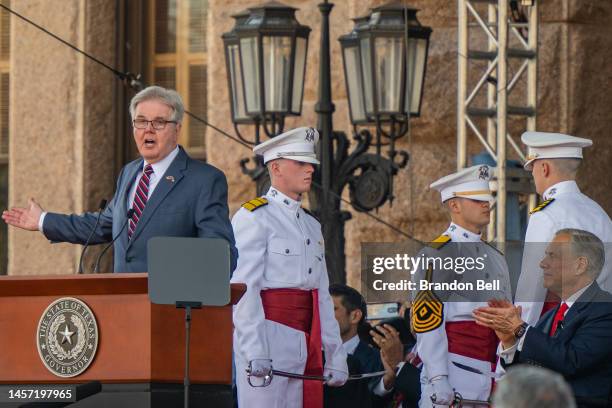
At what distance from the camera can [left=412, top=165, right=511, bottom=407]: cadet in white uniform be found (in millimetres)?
7312

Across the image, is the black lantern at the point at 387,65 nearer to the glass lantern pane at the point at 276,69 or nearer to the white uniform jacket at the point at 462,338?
the glass lantern pane at the point at 276,69

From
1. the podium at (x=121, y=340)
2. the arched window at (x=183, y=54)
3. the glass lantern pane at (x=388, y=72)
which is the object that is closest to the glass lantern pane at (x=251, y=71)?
the glass lantern pane at (x=388, y=72)

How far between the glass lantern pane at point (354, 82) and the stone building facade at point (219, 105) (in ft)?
2.37

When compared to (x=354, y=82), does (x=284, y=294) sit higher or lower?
lower

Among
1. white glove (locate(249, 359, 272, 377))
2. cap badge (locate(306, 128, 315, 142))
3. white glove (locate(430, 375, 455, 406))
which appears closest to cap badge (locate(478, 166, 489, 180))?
cap badge (locate(306, 128, 315, 142))

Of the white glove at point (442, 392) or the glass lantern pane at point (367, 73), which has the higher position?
the glass lantern pane at point (367, 73)

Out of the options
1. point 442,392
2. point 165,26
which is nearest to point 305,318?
point 442,392

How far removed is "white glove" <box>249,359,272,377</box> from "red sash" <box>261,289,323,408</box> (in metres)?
0.26

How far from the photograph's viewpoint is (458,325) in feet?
24.5

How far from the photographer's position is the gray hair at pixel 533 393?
3.60 m

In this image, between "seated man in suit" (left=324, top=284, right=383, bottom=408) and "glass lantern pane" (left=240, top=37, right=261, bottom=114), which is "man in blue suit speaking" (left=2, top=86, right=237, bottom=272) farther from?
"glass lantern pane" (left=240, top=37, right=261, bottom=114)

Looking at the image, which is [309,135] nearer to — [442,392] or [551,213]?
[551,213]

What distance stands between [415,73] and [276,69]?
0.71 m

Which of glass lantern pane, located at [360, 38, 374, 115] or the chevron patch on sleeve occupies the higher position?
glass lantern pane, located at [360, 38, 374, 115]
